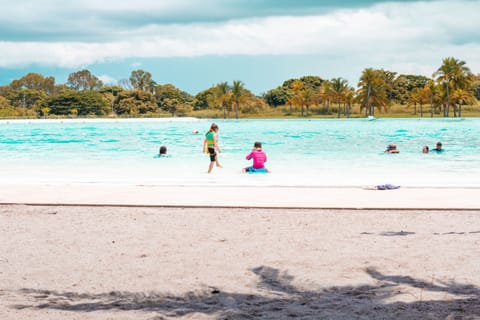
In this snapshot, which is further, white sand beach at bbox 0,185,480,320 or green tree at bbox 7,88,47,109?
green tree at bbox 7,88,47,109

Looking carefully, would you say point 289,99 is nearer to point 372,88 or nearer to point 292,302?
point 372,88

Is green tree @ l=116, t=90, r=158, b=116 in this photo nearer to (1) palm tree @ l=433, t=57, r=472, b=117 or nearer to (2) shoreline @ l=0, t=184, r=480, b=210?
(1) palm tree @ l=433, t=57, r=472, b=117

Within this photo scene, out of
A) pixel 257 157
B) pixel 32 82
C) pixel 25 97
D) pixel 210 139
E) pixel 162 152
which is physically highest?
pixel 32 82

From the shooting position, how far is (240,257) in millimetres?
5699

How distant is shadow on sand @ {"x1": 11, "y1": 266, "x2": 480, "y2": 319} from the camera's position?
13.3 ft

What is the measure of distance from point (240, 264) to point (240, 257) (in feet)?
0.84

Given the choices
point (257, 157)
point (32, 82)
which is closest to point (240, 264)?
point (257, 157)

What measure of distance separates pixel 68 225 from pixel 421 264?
169 inches

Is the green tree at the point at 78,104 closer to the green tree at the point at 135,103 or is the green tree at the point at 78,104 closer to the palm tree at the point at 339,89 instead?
the green tree at the point at 135,103

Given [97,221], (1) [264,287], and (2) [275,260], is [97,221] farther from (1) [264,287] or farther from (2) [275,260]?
(1) [264,287]

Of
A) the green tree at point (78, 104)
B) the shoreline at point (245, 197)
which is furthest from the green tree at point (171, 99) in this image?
the shoreline at point (245, 197)

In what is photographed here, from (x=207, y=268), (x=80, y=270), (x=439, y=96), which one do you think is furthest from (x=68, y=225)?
(x=439, y=96)

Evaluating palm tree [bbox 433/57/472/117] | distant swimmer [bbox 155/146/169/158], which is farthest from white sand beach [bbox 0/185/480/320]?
palm tree [bbox 433/57/472/117]

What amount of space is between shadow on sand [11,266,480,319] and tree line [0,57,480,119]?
96888 millimetres
